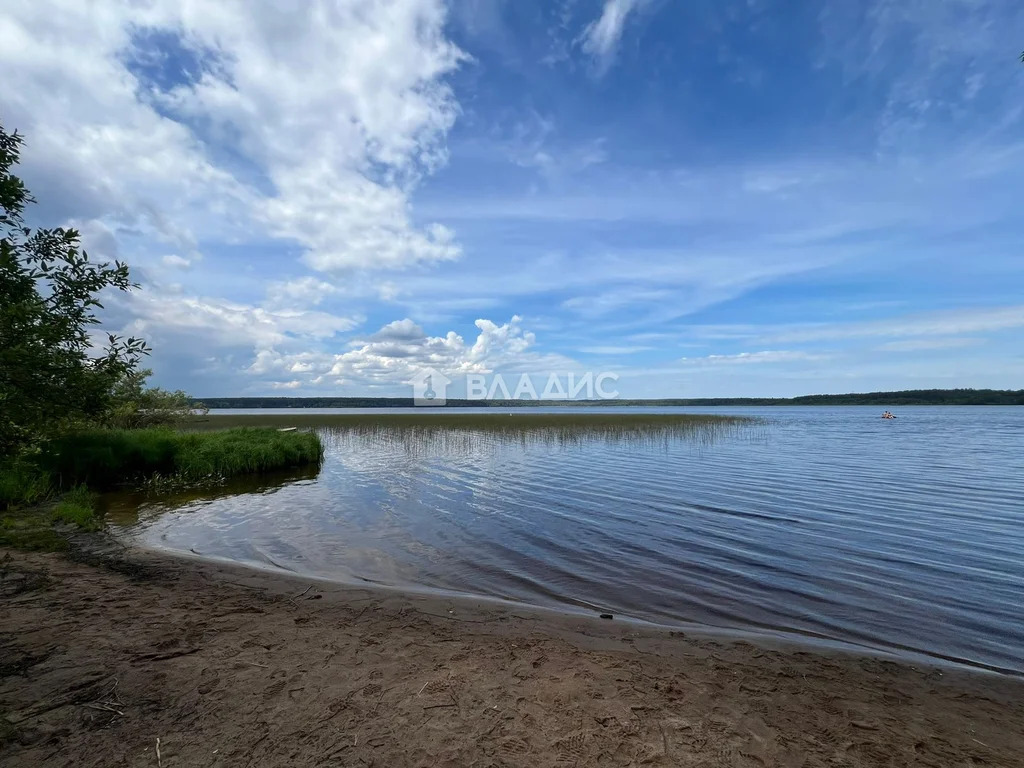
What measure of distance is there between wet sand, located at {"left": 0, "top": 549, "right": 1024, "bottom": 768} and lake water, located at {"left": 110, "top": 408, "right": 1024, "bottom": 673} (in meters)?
1.36

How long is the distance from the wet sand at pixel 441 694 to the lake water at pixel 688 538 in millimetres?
1359

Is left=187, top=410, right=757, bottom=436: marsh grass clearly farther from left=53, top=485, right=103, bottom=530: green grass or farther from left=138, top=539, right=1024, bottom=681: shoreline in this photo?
left=138, top=539, right=1024, bottom=681: shoreline

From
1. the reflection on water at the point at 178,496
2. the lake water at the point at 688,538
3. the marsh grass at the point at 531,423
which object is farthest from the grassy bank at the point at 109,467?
the marsh grass at the point at 531,423

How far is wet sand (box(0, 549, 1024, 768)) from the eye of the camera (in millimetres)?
3768

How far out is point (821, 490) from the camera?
16.4 m

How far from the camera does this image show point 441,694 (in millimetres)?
4555

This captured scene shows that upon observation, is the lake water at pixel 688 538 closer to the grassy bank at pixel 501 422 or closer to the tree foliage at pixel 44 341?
the tree foliage at pixel 44 341

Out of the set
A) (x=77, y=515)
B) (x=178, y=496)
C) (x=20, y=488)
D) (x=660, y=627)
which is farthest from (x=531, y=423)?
(x=660, y=627)

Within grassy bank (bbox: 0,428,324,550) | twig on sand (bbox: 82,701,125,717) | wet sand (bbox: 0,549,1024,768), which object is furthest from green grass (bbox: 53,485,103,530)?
twig on sand (bbox: 82,701,125,717)

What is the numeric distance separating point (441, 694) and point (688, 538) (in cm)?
799

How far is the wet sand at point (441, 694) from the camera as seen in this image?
12.4 feet

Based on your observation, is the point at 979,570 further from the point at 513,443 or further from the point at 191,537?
the point at 513,443

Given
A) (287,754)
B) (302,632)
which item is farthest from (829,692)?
(302,632)

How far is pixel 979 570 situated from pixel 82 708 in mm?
12705
